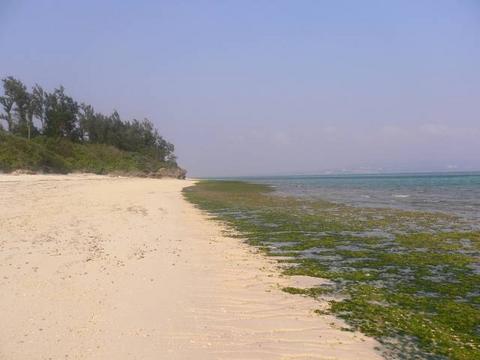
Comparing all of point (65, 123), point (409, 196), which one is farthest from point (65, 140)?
Answer: point (409, 196)

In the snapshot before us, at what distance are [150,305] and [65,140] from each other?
76524mm

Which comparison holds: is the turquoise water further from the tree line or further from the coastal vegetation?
the tree line

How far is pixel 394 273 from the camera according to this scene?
10367 mm

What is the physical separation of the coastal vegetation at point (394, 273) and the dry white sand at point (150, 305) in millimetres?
700

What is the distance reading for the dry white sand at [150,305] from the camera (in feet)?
18.1

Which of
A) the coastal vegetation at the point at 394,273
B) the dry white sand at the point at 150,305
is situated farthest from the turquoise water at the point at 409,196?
the dry white sand at the point at 150,305

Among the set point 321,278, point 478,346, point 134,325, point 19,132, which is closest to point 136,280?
point 134,325

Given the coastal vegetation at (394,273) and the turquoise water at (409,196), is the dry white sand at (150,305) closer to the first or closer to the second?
the coastal vegetation at (394,273)

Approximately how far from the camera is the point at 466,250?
13430 mm

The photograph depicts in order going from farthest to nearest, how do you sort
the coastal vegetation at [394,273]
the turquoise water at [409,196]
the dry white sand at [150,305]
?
1. the turquoise water at [409,196]
2. the coastal vegetation at [394,273]
3. the dry white sand at [150,305]

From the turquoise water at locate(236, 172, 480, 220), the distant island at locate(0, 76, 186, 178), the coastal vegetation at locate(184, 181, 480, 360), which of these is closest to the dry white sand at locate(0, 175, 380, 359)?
A: the coastal vegetation at locate(184, 181, 480, 360)

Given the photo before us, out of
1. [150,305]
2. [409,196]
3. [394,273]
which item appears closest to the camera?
[150,305]

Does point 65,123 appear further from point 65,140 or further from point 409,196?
point 409,196

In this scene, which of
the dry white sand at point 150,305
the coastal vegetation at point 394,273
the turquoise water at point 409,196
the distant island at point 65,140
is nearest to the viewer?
the dry white sand at point 150,305
